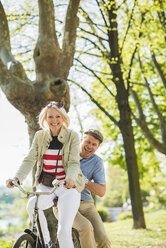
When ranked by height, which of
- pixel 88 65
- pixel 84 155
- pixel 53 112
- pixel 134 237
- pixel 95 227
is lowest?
pixel 134 237

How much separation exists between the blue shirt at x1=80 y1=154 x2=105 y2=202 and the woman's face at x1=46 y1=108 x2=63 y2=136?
2.40 feet

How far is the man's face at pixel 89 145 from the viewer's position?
14.1 feet

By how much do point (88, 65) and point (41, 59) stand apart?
263 inches

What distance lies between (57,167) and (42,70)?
336cm

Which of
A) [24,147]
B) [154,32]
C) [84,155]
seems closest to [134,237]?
[24,147]

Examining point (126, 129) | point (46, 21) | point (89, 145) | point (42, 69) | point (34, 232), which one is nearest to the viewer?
point (34, 232)

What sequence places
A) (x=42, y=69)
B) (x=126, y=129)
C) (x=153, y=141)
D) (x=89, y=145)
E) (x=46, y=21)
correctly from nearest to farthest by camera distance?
(x=89, y=145) < (x=42, y=69) < (x=46, y=21) < (x=126, y=129) < (x=153, y=141)

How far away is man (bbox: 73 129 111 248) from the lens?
395 centimetres

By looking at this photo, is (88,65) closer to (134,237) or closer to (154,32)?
(154,32)

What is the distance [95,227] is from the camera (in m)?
4.12

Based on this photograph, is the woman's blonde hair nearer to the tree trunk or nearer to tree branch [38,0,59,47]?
tree branch [38,0,59,47]

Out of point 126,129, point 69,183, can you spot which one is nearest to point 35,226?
point 69,183

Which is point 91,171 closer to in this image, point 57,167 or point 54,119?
point 57,167

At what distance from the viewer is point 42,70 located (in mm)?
6773
